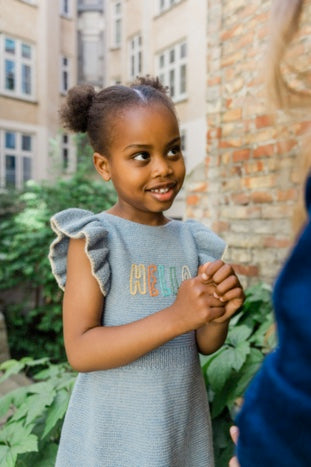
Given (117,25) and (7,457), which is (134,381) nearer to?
(7,457)

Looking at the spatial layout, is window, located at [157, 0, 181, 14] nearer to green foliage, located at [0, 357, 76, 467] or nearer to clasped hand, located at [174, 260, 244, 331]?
green foliage, located at [0, 357, 76, 467]

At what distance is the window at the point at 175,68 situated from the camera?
12.3m

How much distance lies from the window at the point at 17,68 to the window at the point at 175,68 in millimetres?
3705

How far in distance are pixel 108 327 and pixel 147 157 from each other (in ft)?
1.23

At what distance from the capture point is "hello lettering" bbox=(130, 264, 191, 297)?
1.01 metres

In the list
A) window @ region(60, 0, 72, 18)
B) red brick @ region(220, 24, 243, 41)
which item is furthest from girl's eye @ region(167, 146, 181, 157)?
window @ region(60, 0, 72, 18)

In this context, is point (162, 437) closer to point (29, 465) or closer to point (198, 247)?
point (198, 247)

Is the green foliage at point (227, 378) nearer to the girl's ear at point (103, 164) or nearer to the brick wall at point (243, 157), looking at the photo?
the girl's ear at point (103, 164)

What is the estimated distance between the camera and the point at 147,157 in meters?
1.01

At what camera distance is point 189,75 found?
1179 cm

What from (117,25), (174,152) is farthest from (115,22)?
(174,152)

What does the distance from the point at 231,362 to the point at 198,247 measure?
1.76ft

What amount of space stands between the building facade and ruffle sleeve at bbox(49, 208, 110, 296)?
1158 cm

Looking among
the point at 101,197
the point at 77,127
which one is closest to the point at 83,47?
the point at 101,197
